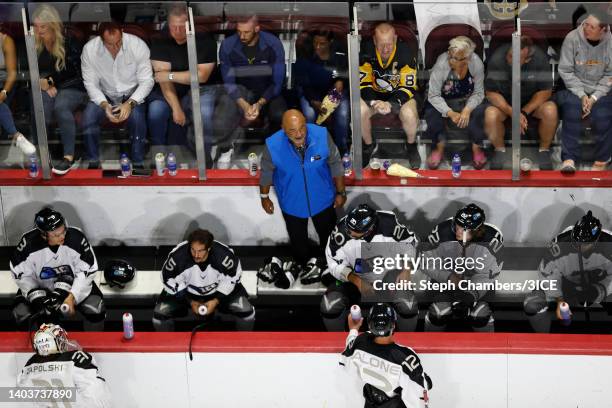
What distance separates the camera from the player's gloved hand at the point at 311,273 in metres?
8.29

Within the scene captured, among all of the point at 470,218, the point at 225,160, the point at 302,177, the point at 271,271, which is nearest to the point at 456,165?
the point at 470,218

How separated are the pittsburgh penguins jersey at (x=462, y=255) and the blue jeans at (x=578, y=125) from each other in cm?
86

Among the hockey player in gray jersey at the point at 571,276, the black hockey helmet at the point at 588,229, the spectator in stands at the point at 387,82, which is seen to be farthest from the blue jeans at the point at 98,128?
the black hockey helmet at the point at 588,229

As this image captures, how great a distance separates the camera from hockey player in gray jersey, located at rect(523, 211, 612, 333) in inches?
308

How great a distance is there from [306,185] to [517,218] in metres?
1.50

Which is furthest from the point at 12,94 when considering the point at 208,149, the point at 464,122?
the point at 464,122

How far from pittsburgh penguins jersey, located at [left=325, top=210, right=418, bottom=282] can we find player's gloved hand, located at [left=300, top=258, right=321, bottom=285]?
29cm

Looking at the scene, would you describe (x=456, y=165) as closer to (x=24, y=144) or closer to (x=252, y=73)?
(x=252, y=73)

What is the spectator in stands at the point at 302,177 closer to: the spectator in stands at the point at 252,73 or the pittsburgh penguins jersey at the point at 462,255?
the spectator in stands at the point at 252,73

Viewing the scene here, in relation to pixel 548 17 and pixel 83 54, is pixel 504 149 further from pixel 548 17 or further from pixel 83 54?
pixel 83 54

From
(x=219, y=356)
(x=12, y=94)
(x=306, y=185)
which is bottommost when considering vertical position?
(x=219, y=356)

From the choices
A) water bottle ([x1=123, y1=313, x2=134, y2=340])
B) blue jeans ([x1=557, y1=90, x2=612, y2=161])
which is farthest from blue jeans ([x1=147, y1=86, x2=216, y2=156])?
blue jeans ([x1=557, y1=90, x2=612, y2=161])

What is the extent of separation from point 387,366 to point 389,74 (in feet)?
7.10

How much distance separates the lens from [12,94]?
27.5 feet
